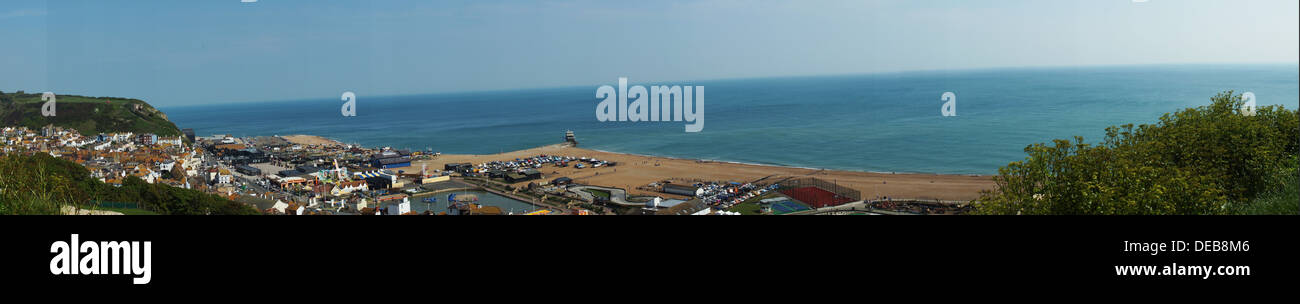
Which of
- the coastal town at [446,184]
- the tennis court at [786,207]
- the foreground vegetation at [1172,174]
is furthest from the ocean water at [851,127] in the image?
Answer: the foreground vegetation at [1172,174]

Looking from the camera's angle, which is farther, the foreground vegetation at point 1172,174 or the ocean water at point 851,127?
the ocean water at point 851,127

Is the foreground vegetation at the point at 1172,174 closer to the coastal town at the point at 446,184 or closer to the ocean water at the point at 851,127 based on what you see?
the coastal town at the point at 446,184

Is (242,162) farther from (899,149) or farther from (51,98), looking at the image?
(899,149)

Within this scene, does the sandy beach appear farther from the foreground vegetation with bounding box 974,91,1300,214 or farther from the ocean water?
the foreground vegetation with bounding box 974,91,1300,214

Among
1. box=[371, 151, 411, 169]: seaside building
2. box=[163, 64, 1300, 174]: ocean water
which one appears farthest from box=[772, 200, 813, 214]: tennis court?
box=[371, 151, 411, 169]: seaside building

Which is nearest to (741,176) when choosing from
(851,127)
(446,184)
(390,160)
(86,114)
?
(446,184)
